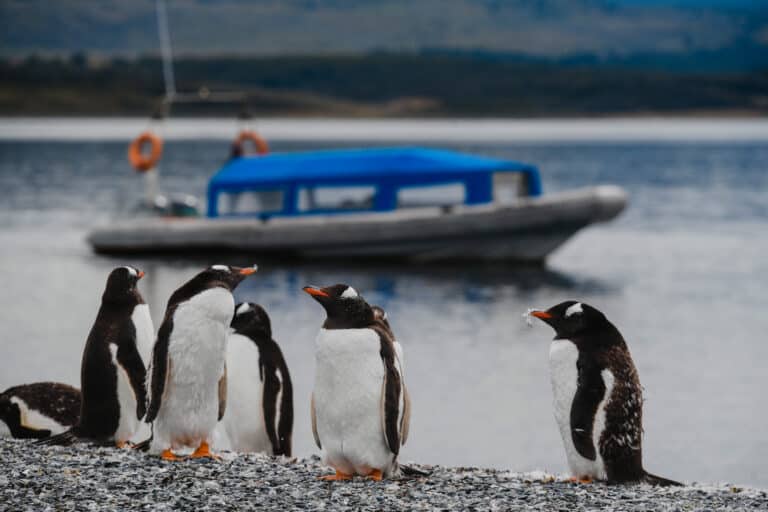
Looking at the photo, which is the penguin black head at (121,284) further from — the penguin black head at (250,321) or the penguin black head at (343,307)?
the penguin black head at (343,307)

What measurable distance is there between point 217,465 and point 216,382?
1.59 feet

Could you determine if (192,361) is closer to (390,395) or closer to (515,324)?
(390,395)

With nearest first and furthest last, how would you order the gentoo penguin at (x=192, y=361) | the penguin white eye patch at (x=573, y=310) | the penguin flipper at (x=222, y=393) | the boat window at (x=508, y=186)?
the penguin white eye patch at (x=573, y=310) → the gentoo penguin at (x=192, y=361) → the penguin flipper at (x=222, y=393) → the boat window at (x=508, y=186)

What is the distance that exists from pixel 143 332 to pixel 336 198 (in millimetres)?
16391

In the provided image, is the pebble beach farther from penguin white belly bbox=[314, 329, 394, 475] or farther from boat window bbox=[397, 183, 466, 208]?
boat window bbox=[397, 183, 466, 208]

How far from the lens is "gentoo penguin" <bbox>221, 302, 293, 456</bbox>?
779 centimetres

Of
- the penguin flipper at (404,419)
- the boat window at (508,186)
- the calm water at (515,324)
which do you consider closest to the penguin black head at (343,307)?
the penguin flipper at (404,419)

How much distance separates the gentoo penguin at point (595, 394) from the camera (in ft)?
21.8

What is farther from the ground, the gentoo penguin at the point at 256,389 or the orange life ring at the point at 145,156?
A: the orange life ring at the point at 145,156

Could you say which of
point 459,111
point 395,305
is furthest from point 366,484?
point 459,111

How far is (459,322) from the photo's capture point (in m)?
19.6

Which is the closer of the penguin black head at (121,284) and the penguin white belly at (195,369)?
the penguin white belly at (195,369)

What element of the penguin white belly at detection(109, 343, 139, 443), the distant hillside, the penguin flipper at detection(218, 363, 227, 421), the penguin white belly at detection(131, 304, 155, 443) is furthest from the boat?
the distant hillside

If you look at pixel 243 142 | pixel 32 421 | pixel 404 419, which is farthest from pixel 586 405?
pixel 243 142
